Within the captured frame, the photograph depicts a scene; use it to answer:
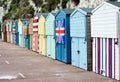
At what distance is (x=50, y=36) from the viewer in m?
25.7

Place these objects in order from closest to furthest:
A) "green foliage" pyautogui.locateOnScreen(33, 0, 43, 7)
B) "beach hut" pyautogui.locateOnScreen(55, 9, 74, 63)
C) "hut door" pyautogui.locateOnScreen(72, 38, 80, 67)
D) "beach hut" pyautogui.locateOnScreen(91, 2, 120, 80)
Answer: "beach hut" pyautogui.locateOnScreen(91, 2, 120, 80) < "hut door" pyautogui.locateOnScreen(72, 38, 80, 67) < "beach hut" pyautogui.locateOnScreen(55, 9, 74, 63) < "green foliage" pyautogui.locateOnScreen(33, 0, 43, 7)

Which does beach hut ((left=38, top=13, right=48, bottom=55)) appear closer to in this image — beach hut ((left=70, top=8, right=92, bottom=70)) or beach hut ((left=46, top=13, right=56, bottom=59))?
beach hut ((left=46, top=13, right=56, bottom=59))

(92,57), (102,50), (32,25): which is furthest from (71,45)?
(32,25)

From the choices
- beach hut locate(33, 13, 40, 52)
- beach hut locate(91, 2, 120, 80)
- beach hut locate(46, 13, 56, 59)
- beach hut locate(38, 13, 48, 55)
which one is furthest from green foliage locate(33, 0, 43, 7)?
beach hut locate(91, 2, 120, 80)

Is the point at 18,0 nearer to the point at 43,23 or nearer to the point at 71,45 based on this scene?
the point at 43,23

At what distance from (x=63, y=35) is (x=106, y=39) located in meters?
5.99

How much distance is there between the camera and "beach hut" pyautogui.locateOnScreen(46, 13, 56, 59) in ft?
81.1

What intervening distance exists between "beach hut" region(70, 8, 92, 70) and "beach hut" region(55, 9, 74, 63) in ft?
2.11

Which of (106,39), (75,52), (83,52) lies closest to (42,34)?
(75,52)

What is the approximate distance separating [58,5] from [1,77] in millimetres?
36565

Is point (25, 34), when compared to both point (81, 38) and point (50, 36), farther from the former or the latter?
point (81, 38)

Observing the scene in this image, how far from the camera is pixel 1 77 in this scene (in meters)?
15.8

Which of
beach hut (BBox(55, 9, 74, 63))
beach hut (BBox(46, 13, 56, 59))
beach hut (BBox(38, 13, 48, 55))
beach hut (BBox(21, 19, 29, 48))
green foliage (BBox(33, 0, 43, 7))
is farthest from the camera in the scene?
green foliage (BBox(33, 0, 43, 7))

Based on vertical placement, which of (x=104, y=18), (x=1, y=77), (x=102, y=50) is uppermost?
(x=104, y=18)
